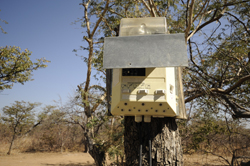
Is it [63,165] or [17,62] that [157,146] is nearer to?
[17,62]

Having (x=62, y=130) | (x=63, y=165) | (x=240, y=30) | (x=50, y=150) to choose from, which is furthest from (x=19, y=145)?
(x=240, y=30)

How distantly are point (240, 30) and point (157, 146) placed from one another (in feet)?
16.7

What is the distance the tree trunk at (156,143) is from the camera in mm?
1791

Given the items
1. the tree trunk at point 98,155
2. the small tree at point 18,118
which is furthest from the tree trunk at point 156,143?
the small tree at point 18,118

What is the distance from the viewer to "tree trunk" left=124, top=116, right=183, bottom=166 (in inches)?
70.5

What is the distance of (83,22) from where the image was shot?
636 cm

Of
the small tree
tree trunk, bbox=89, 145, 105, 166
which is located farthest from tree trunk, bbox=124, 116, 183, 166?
the small tree

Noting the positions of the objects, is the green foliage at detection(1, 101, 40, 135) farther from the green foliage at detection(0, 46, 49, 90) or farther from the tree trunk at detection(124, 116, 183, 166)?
the tree trunk at detection(124, 116, 183, 166)

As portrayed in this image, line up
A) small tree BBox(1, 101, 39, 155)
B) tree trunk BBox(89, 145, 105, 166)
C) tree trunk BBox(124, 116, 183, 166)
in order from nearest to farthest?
tree trunk BBox(124, 116, 183, 166) → tree trunk BBox(89, 145, 105, 166) → small tree BBox(1, 101, 39, 155)

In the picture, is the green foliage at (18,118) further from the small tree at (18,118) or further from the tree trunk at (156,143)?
the tree trunk at (156,143)

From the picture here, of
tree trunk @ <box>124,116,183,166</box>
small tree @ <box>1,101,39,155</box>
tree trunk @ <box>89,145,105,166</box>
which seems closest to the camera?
tree trunk @ <box>124,116,183,166</box>

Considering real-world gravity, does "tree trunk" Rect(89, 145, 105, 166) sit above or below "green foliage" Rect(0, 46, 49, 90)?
below

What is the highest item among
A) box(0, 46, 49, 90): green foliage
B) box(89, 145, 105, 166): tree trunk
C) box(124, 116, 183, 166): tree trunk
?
box(0, 46, 49, 90): green foliage

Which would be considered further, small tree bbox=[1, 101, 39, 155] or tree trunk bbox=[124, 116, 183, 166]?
small tree bbox=[1, 101, 39, 155]
